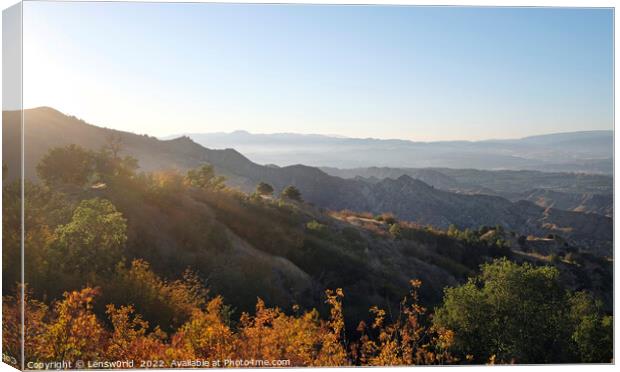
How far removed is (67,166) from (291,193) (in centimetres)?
527

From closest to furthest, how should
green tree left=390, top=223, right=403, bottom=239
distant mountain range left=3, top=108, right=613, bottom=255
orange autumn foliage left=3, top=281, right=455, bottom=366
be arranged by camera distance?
orange autumn foliage left=3, top=281, right=455, bottom=366 < distant mountain range left=3, top=108, right=613, bottom=255 < green tree left=390, top=223, right=403, bottom=239

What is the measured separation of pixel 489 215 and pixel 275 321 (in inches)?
612

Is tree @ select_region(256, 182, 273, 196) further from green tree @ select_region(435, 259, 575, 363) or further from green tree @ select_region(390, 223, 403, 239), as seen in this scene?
green tree @ select_region(390, 223, 403, 239)

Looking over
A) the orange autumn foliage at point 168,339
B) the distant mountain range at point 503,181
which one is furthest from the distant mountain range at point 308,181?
the orange autumn foliage at point 168,339

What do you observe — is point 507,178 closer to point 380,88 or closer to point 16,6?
point 380,88

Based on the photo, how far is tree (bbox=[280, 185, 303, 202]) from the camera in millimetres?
12883

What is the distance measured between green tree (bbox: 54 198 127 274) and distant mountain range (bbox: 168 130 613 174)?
7.20ft

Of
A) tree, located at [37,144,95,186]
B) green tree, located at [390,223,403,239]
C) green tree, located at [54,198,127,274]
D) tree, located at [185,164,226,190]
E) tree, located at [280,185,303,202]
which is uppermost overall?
tree, located at [37,144,95,186]

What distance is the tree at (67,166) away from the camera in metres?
9.91

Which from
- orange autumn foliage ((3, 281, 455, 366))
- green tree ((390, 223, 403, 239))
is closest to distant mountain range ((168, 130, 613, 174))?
orange autumn foliage ((3, 281, 455, 366))

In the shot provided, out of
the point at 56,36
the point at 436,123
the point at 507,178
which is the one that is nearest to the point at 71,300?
the point at 56,36

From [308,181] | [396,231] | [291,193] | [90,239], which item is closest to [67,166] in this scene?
[90,239]

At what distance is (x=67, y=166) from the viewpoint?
1059 cm

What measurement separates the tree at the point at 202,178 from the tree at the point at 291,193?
69.5 inches
